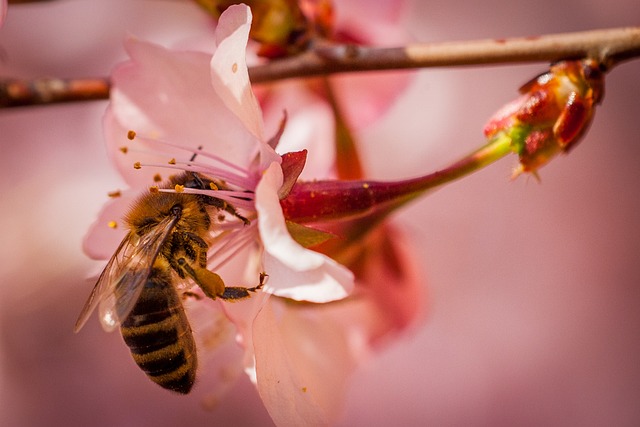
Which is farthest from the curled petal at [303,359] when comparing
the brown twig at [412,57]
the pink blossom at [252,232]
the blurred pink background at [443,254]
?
the blurred pink background at [443,254]

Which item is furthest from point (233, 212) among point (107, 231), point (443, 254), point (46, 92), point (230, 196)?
point (443, 254)

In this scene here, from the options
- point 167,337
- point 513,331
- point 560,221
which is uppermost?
point 560,221

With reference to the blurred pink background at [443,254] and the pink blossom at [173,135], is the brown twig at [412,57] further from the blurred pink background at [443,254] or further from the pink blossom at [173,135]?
the blurred pink background at [443,254]

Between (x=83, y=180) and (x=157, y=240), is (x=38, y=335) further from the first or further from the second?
(x=157, y=240)

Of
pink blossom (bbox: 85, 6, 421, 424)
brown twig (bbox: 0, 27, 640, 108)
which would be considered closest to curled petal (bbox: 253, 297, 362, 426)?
pink blossom (bbox: 85, 6, 421, 424)

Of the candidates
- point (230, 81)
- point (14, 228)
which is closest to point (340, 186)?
point (230, 81)

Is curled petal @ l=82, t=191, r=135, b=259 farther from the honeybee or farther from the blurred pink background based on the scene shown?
the blurred pink background
